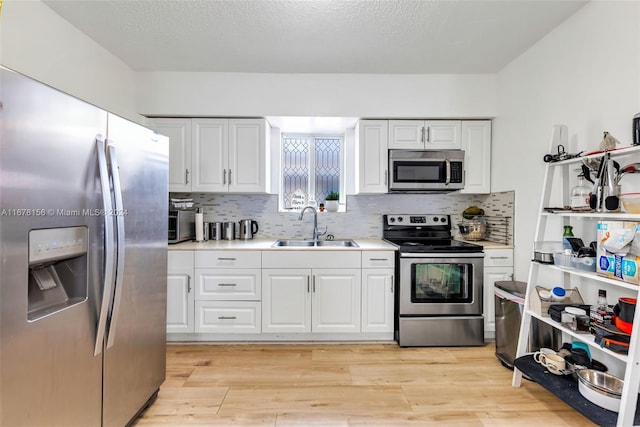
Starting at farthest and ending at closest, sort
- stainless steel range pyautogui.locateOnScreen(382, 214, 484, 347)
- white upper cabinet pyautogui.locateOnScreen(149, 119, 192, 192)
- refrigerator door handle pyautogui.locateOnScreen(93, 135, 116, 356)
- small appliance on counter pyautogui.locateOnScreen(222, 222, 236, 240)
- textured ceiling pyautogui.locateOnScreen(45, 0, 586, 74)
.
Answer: small appliance on counter pyautogui.locateOnScreen(222, 222, 236, 240), white upper cabinet pyautogui.locateOnScreen(149, 119, 192, 192), stainless steel range pyautogui.locateOnScreen(382, 214, 484, 347), textured ceiling pyautogui.locateOnScreen(45, 0, 586, 74), refrigerator door handle pyautogui.locateOnScreen(93, 135, 116, 356)

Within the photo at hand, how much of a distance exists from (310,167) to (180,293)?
6.10 feet

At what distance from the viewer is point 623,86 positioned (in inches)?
66.7

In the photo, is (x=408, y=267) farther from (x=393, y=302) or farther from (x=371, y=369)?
(x=371, y=369)

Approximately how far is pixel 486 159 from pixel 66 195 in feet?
10.6

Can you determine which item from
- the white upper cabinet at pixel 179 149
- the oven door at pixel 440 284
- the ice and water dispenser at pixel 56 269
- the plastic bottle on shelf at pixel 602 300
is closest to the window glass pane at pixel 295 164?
the white upper cabinet at pixel 179 149

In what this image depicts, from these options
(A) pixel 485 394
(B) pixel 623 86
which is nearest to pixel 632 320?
(A) pixel 485 394

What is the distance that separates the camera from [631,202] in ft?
4.87

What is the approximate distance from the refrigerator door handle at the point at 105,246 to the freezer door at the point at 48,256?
0.02m

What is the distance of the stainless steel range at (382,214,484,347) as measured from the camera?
2621 mm

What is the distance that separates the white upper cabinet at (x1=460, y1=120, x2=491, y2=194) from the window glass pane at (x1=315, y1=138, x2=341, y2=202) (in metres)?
1.33

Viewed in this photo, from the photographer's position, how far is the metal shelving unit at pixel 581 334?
1.35 m

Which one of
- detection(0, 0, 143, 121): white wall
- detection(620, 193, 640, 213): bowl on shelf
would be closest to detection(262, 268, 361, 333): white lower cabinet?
detection(620, 193, 640, 213): bowl on shelf

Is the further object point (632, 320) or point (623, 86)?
point (623, 86)

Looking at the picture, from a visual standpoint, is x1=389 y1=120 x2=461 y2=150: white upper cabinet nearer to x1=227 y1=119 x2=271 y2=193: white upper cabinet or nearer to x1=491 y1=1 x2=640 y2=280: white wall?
x1=491 y1=1 x2=640 y2=280: white wall
